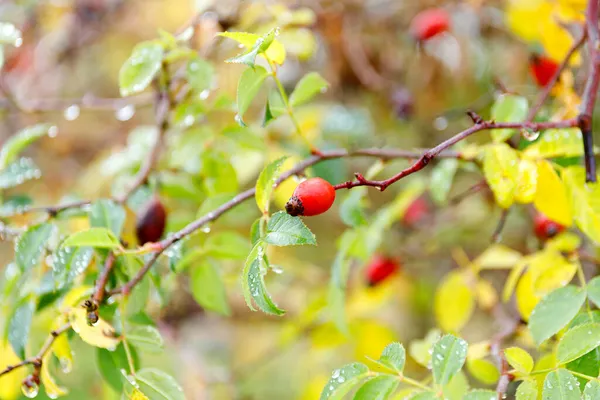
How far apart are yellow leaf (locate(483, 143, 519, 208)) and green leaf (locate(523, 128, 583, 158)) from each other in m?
0.03

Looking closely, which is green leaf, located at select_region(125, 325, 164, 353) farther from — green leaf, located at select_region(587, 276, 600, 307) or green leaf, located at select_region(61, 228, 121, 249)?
green leaf, located at select_region(587, 276, 600, 307)

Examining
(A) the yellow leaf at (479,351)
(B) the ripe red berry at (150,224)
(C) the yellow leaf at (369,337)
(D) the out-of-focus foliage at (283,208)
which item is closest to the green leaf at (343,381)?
(D) the out-of-focus foliage at (283,208)

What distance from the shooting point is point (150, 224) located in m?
0.78

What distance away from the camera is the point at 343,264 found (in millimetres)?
840

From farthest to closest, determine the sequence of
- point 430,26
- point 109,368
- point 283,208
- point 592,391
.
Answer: point 430,26
point 283,208
point 109,368
point 592,391

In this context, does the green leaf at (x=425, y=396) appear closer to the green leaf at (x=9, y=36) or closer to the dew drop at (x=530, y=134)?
the dew drop at (x=530, y=134)

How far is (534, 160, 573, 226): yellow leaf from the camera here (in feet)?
2.19

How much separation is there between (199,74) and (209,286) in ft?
0.88

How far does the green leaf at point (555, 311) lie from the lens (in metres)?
0.58

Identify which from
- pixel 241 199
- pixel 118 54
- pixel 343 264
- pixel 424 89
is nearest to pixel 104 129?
pixel 118 54

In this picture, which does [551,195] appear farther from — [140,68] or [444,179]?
[140,68]

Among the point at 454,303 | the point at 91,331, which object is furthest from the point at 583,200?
the point at 91,331

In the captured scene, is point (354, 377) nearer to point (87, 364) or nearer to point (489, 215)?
point (489, 215)

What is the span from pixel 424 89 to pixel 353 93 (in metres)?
0.20
